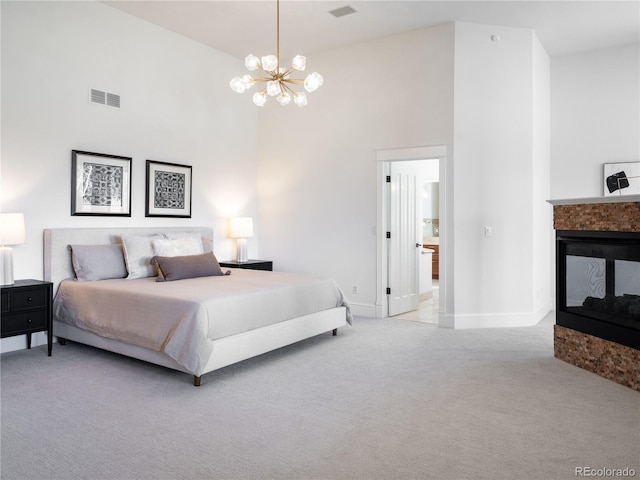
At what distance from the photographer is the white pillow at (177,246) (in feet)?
16.3

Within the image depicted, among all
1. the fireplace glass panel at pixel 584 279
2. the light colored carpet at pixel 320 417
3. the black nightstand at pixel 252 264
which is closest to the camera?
the light colored carpet at pixel 320 417

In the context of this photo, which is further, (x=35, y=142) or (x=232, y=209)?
(x=232, y=209)

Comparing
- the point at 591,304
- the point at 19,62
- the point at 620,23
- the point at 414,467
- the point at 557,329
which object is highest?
the point at 620,23

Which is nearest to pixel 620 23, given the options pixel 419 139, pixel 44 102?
pixel 419 139

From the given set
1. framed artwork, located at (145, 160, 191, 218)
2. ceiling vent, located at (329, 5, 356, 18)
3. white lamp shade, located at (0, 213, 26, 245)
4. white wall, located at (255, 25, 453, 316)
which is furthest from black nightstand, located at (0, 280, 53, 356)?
ceiling vent, located at (329, 5, 356, 18)

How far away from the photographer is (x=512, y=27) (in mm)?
5391

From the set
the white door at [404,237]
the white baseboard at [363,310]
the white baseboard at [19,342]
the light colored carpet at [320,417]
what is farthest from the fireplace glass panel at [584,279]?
the white baseboard at [19,342]

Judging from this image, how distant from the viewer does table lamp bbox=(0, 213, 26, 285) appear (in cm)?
394

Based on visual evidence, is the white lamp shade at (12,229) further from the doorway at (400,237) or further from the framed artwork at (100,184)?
the doorway at (400,237)

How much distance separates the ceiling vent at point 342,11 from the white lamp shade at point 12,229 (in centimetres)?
359

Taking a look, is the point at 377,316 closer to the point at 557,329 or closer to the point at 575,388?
the point at 557,329

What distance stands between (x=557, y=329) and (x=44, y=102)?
5056 millimetres

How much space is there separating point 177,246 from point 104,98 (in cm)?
170

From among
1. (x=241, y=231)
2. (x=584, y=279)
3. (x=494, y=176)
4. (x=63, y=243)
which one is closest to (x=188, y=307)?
(x=63, y=243)
